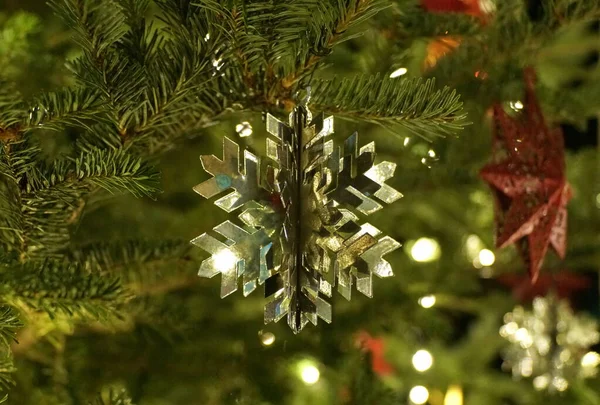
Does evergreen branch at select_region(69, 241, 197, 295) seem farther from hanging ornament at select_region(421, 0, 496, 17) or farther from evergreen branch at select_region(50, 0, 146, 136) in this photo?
hanging ornament at select_region(421, 0, 496, 17)

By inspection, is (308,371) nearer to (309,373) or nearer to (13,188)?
(309,373)

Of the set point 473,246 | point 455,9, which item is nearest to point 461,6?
point 455,9

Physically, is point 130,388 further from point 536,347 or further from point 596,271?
point 596,271

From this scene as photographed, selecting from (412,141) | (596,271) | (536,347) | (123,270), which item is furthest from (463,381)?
(123,270)

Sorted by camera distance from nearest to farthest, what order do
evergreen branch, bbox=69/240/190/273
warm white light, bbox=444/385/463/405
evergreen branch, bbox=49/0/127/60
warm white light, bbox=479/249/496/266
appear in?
evergreen branch, bbox=49/0/127/60
evergreen branch, bbox=69/240/190/273
warm white light, bbox=479/249/496/266
warm white light, bbox=444/385/463/405

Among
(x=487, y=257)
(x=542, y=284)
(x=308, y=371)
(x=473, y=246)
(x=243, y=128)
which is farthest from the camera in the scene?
(x=542, y=284)

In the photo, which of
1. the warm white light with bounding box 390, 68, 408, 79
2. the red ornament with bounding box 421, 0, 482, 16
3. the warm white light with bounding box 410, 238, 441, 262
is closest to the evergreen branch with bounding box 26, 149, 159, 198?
the warm white light with bounding box 390, 68, 408, 79
